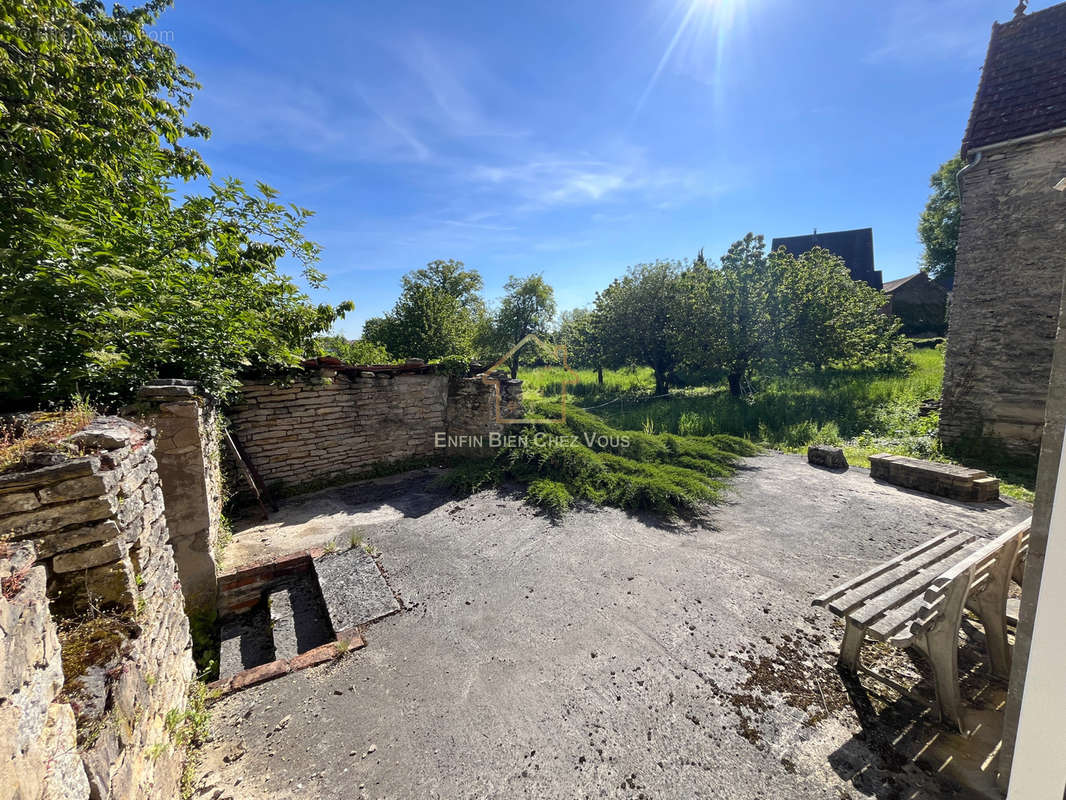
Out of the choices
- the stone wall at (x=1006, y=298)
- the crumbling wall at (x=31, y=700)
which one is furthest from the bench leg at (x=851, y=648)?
the stone wall at (x=1006, y=298)

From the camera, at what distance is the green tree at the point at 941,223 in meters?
21.2

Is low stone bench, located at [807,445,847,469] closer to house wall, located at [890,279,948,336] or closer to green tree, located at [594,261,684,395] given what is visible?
green tree, located at [594,261,684,395]

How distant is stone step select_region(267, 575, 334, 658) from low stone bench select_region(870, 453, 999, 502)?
27.5ft

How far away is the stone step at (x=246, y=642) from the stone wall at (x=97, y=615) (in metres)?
1.19

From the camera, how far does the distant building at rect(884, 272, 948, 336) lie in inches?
887

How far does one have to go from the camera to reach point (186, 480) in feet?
11.4

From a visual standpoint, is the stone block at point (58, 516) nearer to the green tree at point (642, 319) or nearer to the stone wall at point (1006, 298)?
the stone wall at point (1006, 298)

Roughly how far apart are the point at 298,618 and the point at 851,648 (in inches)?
183

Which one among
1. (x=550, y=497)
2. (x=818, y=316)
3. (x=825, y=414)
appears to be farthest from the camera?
(x=818, y=316)

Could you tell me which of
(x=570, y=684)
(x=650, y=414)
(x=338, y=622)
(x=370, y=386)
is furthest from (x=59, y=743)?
(x=650, y=414)

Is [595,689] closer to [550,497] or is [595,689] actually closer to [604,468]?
[550,497]

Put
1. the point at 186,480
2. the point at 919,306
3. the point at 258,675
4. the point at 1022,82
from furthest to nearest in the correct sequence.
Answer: the point at 919,306 → the point at 1022,82 → the point at 186,480 → the point at 258,675

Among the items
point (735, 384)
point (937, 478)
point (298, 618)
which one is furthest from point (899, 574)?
point (735, 384)

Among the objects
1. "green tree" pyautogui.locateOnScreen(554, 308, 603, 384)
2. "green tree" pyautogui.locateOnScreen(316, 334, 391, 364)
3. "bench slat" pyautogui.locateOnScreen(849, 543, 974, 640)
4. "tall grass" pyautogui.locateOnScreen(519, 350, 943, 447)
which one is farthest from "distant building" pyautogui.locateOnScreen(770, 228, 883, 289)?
"bench slat" pyautogui.locateOnScreen(849, 543, 974, 640)
